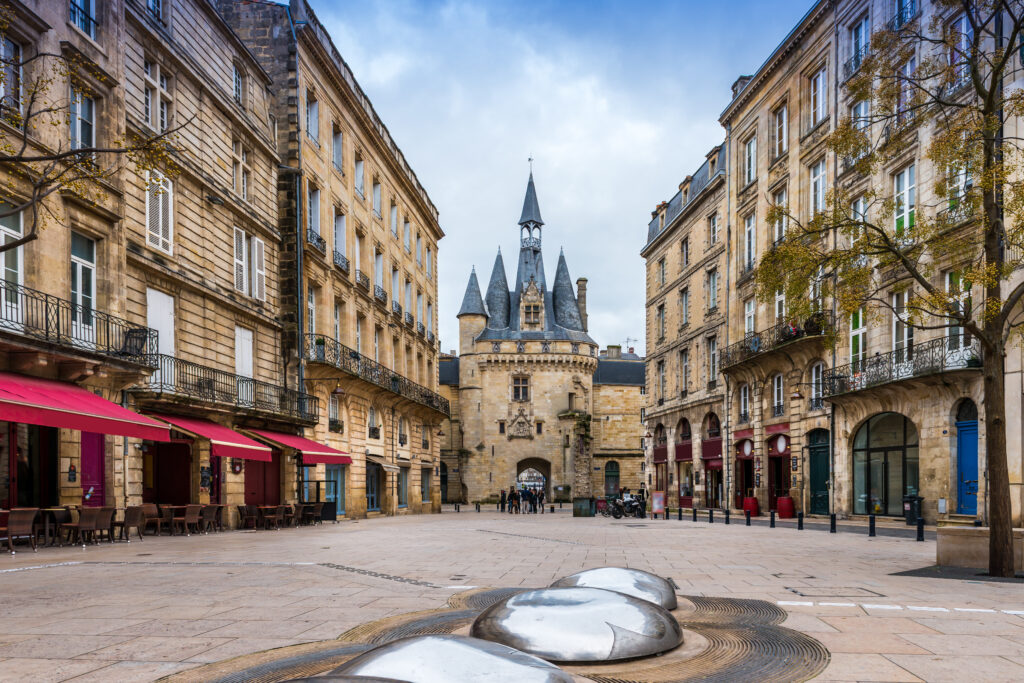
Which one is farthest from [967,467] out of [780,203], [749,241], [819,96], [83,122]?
[83,122]

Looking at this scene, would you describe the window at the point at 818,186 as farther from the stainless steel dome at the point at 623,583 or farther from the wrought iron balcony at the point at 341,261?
the stainless steel dome at the point at 623,583

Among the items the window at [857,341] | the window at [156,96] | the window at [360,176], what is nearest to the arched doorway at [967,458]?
the window at [857,341]

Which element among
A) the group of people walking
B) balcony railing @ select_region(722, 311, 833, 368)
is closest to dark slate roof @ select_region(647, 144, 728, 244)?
balcony railing @ select_region(722, 311, 833, 368)

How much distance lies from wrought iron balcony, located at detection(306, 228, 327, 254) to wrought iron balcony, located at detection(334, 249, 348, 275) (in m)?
1.16

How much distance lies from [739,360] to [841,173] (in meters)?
8.05

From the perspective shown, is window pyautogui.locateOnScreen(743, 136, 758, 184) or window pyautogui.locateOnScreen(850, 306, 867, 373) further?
window pyautogui.locateOnScreen(743, 136, 758, 184)

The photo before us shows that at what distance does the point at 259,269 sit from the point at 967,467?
62.3 ft

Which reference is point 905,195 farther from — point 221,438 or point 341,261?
point 221,438

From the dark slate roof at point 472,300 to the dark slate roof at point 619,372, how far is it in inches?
511

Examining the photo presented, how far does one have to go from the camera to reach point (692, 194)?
3822 centimetres

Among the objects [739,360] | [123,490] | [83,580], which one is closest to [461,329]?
[739,360]

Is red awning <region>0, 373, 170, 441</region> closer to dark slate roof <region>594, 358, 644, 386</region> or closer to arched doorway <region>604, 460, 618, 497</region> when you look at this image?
arched doorway <region>604, 460, 618, 497</region>

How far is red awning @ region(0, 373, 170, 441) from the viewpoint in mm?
11258

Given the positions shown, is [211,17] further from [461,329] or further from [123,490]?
[461,329]
